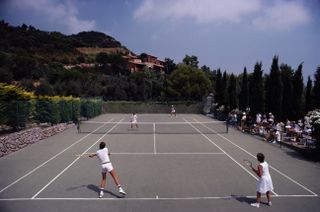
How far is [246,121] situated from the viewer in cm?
3697

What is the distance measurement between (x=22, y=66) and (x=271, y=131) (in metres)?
58.1

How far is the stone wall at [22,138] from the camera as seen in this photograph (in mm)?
21055

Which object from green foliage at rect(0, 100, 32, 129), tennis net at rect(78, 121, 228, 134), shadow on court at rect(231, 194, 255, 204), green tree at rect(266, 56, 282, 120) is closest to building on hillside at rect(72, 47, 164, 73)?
tennis net at rect(78, 121, 228, 134)

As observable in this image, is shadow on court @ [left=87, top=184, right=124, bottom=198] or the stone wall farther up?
the stone wall

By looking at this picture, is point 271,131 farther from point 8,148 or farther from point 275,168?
point 8,148

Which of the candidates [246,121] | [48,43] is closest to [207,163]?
[246,121]

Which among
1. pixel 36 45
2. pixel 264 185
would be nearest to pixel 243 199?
pixel 264 185

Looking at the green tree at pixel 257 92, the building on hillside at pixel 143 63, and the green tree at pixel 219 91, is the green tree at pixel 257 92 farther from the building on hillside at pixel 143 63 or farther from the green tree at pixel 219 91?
the building on hillside at pixel 143 63

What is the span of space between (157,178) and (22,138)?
11.6 m

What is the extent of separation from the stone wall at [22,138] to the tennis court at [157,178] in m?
0.50

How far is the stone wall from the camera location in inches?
829

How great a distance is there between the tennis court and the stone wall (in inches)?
19.8

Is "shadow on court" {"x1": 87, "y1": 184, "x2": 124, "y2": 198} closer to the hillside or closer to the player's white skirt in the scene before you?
the player's white skirt

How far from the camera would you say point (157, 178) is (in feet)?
50.4
